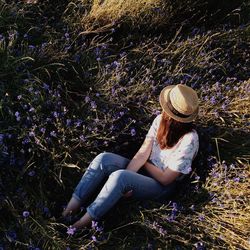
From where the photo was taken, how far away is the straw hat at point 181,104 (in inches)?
111

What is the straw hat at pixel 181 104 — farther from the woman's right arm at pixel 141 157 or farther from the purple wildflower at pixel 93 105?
the purple wildflower at pixel 93 105

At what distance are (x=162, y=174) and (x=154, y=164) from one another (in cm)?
13

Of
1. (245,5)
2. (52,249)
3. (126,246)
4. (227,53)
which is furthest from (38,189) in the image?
(245,5)

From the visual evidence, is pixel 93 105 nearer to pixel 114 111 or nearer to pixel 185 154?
pixel 114 111

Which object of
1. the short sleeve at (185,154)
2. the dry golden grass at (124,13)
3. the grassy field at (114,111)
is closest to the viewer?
the grassy field at (114,111)

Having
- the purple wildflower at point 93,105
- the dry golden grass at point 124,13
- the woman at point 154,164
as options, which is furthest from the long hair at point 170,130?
the dry golden grass at point 124,13

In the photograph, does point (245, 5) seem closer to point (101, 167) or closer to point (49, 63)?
point (49, 63)

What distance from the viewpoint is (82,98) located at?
11.2 ft

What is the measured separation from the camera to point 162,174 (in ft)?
9.83

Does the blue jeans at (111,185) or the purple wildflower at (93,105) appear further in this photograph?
the purple wildflower at (93,105)

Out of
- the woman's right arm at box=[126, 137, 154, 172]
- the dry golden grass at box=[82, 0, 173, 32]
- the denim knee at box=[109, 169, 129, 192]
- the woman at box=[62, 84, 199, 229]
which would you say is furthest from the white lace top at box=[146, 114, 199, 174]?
the dry golden grass at box=[82, 0, 173, 32]

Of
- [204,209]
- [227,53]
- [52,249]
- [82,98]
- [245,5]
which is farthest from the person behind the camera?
[245,5]

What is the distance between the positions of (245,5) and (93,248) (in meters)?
2.92

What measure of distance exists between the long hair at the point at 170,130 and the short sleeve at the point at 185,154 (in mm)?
44
